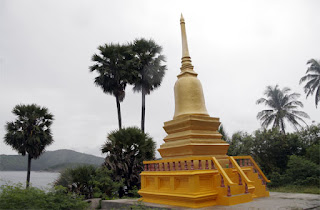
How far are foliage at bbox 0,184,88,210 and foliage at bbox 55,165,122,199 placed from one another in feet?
16.1

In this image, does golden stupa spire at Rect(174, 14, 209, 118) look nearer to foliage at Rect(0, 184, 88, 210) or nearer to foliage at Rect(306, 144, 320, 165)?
foliage at Rect(0, 184, 88, 210)

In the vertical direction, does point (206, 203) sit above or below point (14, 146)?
below

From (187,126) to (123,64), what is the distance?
44.4 ft

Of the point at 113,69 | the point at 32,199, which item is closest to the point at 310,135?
the point at 113,69

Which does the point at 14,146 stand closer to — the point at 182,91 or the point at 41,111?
the point at 41,111

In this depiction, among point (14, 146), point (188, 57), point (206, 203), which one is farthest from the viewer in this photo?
point (14, 146)

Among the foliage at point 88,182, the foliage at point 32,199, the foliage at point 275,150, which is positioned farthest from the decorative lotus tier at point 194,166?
the foliage at point 275,150

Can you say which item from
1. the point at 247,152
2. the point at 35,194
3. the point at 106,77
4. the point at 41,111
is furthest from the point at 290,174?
the point at 41,111

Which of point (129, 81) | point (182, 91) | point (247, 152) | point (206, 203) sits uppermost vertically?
point (129, 81)

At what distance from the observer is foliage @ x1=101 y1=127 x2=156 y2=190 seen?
15.5 m

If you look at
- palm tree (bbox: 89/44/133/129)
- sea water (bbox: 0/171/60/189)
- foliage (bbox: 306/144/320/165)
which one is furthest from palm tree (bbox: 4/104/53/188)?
foliage (bbox: 306/144/320/165)

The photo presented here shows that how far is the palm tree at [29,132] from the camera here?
Result: 19.7m

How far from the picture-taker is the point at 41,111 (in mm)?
20750

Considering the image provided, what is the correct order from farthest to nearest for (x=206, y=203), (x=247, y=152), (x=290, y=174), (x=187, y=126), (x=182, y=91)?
(x=247, y=152), (x=290, y=174), (x=182, y=91), (x=187, y=126), (x=206, y=203)
